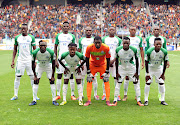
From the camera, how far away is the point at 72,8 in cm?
4797

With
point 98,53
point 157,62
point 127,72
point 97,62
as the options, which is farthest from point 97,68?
point 157,62

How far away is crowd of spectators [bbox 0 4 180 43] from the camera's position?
136 ft

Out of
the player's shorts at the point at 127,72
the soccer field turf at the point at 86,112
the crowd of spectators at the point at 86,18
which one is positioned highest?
the crowd of spectators at the point at 86,18

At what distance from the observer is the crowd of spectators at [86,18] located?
41500 millimetres

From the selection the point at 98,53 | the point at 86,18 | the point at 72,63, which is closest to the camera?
the point at 98,53

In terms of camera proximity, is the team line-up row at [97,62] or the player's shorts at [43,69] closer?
the team line-up row at [97,62]

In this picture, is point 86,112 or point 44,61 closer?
point 86,112

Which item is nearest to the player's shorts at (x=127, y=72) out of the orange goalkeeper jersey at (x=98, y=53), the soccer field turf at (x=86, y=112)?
the orange goalkeeper jersey at (x=98, y=53)

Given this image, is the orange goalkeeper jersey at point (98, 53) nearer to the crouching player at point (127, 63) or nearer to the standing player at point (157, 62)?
the crouching player at point (127, 63)

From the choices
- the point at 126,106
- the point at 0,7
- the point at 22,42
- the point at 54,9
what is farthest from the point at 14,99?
the point at 0,7

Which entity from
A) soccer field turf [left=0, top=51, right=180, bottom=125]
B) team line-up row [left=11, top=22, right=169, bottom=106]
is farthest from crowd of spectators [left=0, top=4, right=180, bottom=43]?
soccer field turf [left=0, top=51, right=180, bottom=125]

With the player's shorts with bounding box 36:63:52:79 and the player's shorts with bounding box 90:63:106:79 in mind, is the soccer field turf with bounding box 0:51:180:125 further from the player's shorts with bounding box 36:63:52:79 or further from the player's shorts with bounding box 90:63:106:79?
the player's shorts with bounding box 90:63:106:79

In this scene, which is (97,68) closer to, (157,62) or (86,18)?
(157,62)

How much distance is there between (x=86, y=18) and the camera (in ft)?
Answer: 147
